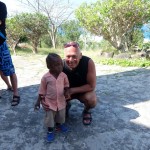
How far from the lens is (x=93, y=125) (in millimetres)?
3383

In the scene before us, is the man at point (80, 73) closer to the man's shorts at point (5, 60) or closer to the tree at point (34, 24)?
the man's shorts at point (5, 60)

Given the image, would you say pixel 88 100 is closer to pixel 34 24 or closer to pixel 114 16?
pixel 114 16

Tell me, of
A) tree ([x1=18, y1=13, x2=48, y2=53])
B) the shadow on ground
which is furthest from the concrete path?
tree ([x1=18, y1=13, x2=48, y2=53])

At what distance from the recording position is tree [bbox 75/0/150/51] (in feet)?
28.0

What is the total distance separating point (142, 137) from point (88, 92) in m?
0.83

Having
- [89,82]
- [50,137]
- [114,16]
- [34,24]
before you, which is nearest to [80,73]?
[89,82]

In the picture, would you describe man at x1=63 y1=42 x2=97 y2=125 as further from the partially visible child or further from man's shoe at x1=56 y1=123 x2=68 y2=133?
man's shoe at x1=56 y1=123 x2=68 y2=133

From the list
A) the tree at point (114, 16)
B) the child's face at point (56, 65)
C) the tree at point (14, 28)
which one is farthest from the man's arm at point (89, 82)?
the tree at point (14, 28)

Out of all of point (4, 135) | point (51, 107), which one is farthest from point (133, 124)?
point (4, 135)

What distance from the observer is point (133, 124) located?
3.41 m

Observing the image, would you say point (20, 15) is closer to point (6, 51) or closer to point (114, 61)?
point (114, 61)

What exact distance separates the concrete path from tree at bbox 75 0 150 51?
394 cm

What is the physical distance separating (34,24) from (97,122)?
8.46 m

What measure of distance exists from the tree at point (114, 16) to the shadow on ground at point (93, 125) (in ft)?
14.6
